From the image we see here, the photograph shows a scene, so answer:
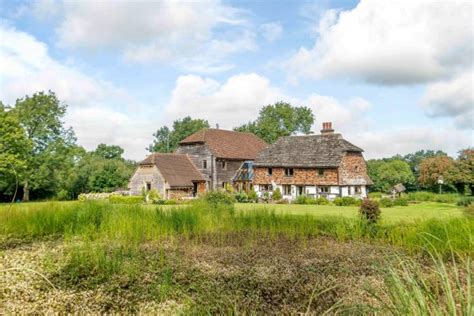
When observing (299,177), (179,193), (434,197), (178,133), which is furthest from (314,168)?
(178,133)

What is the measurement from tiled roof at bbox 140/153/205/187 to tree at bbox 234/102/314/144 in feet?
56.4

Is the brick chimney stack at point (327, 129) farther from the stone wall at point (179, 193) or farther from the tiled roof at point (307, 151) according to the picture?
the stone wall at point (179, 193)

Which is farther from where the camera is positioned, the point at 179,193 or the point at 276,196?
the point at 179,193

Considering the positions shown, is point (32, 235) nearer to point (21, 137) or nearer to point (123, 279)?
point (123, 279)

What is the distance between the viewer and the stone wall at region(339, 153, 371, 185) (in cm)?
2865

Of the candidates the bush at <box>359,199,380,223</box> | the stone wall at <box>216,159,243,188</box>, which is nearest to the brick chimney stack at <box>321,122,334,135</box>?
the stone wall at <box>216,159,243,188</box>

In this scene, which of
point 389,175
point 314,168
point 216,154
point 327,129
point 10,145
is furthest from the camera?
point 389,175

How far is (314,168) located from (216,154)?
350 inches

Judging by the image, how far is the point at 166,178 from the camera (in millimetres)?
29906

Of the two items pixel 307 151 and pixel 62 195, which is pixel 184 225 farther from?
pixel 62 195

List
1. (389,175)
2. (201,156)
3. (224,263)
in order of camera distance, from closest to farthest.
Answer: (224,263), (201,156), (389,175)

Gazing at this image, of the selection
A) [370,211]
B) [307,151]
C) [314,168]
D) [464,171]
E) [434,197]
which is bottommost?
[434,197]

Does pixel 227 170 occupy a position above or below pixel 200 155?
below

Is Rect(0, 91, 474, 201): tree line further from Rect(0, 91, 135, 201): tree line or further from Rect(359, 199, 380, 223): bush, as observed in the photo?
Rect(359, 199, 380, 223): bush
